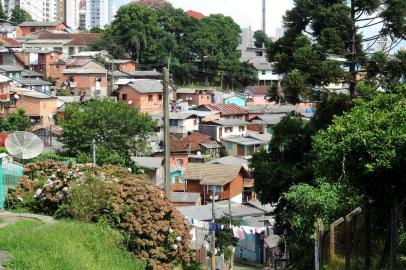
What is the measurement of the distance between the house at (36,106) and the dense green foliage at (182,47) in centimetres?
2418

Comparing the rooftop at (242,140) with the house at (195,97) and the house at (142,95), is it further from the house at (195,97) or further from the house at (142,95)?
the house at (195,97)

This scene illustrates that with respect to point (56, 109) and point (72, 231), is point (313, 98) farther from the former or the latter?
point (56, 109)

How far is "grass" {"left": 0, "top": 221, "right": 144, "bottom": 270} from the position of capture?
8.70 m

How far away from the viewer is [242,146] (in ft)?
137

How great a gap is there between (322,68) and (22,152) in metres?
7.65

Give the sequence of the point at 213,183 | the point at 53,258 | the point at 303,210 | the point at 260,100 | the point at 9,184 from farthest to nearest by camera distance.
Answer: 1. the point at 260,100
2. the point at 213,183
3. the point at 303,210
4. the point at 9,184
5. the point at 53,258

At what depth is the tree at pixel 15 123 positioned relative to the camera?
34.9 meters

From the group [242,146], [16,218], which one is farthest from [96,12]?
[16,218]

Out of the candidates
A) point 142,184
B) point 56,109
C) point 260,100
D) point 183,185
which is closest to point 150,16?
point 260,100

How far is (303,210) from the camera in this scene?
1465 centimetres

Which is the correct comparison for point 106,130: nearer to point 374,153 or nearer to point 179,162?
point 179,162

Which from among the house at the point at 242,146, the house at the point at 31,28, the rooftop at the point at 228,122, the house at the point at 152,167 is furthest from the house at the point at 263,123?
the house at the point at 31,28

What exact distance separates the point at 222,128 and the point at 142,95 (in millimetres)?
7725

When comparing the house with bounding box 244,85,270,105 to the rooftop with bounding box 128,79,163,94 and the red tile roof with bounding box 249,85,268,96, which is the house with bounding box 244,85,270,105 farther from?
the rooftop with bounding box 128,79,163,94
